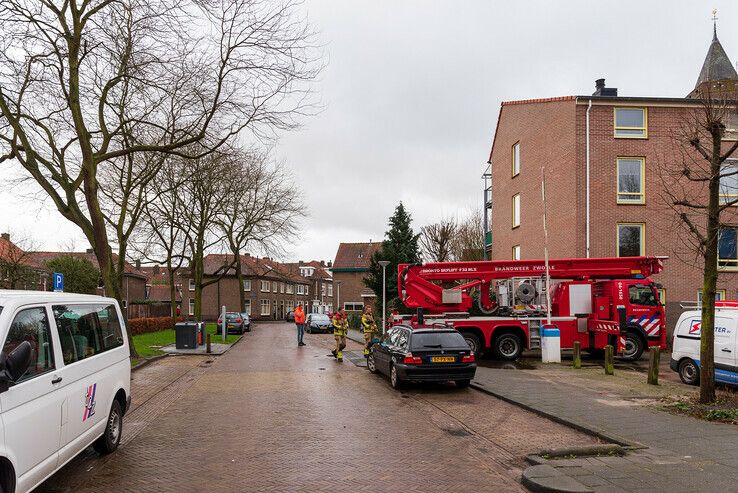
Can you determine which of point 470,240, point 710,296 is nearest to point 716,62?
point 470,240

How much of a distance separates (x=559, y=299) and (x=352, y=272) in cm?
5518

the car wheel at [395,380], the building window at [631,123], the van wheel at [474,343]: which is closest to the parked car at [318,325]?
the building window at [631,123]

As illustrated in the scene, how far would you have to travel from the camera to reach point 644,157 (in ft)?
79.2

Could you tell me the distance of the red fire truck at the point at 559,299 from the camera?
1733 centimetres

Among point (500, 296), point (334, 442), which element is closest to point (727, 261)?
point (500, 296)

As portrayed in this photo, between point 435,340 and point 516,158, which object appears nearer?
point 435,340

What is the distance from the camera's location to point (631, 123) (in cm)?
2423

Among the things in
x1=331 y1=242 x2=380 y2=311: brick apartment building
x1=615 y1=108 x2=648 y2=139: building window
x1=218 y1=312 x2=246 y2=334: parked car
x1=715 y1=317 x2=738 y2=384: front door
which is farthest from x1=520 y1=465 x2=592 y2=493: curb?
x1=331 y1=242 x2=380 y2=311: brick apartment building

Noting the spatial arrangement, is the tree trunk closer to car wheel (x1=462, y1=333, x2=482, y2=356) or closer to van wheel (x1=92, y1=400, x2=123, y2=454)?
car wheel (x1=462, y1=333, x2=482, y2=356)

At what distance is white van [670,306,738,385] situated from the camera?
10836mm

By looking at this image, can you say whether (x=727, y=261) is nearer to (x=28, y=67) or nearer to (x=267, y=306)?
(x=28, y=67)

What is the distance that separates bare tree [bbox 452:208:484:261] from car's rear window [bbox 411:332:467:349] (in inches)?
1152

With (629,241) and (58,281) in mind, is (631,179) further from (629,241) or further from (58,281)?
(58,281)

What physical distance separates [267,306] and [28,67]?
64.7 metres
